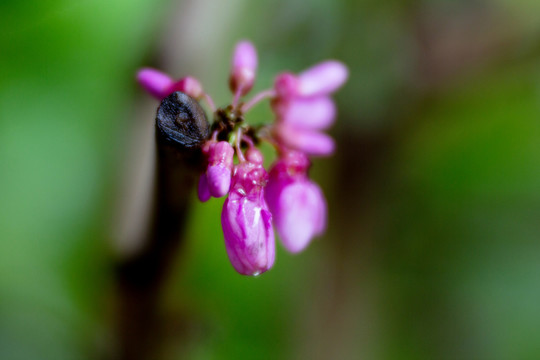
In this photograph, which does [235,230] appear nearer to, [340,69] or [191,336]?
[340,69]

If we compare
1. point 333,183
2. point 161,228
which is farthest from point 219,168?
point 333,183

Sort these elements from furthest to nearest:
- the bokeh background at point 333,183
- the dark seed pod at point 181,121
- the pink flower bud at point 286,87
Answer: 1. the bokeh background at point 333,183
2. the pink flower bud at point 286,87
3. the dark seed pod at point 181,121

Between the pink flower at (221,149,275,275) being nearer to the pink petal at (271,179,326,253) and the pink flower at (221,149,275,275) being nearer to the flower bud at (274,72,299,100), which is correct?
the pink petal at (271,179,326,253)

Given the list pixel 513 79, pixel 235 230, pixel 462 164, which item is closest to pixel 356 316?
pixel 462 164

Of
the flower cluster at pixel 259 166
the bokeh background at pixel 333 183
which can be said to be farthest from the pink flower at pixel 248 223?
the bokeh background at pixel 333 183

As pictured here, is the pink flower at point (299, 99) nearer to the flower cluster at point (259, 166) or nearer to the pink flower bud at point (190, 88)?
the flower cluster at point (259, 166)

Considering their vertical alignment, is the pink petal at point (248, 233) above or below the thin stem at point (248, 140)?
below

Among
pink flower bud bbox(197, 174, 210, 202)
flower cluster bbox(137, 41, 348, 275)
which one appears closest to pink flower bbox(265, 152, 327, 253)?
flower cluster bbox(137, 41, 348, 275)
